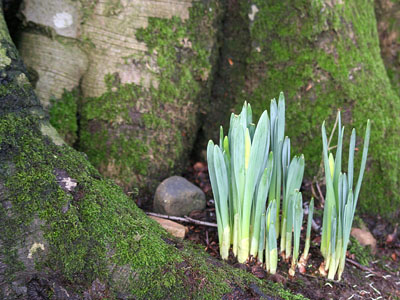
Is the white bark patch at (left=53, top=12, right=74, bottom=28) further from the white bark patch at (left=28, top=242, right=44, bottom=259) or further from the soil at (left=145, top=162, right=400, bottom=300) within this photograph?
the white bark patch at (left=28, top=242, right=44, bottom=259)

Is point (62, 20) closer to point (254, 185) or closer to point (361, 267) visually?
point (254, 185)

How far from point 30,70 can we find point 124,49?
0.60 metres

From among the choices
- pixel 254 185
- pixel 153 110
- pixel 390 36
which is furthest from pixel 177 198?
pixel 390 36

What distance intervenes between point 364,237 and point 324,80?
1068 millimetres

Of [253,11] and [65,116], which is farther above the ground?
[253,11]

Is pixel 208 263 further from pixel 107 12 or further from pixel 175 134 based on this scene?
pixel 107 12

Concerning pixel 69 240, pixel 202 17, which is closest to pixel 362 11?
pixel 202 17

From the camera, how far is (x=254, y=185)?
6.09ft

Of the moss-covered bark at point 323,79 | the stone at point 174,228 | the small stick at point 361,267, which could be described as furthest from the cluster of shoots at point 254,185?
the moss-covered bark at point 323,79

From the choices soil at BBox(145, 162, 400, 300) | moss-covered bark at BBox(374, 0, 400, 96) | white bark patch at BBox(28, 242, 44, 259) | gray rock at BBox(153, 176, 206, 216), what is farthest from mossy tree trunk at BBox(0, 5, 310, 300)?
moss-covered bark at BBox(374, 0, 400, 96)

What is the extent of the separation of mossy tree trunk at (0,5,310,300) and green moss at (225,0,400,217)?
1.34m

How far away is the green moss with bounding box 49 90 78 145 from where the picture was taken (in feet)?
8.27

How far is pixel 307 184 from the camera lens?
2.79 meters

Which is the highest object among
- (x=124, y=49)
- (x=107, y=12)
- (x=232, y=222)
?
(x=107, y=12)
